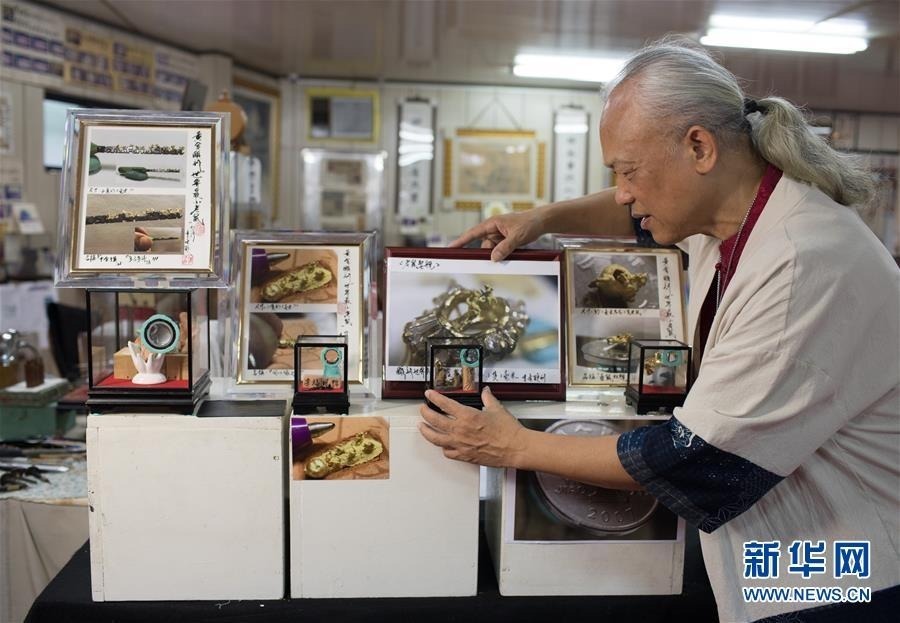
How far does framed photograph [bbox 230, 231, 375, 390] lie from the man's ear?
2.02ft

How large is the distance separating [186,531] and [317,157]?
644 centimetres

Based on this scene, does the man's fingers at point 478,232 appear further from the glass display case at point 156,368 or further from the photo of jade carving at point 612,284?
the glass display case at point 156,368

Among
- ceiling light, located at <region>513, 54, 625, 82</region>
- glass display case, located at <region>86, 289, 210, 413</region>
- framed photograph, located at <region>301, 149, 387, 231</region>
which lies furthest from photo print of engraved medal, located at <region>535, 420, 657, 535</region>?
framed photograph, located at <region>301, 149, 387, 231</region>

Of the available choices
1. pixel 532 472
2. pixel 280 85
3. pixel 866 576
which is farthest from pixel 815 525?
pixel 280 85

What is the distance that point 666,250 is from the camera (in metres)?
1.57

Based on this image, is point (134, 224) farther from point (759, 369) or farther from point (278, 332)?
point (759, 369)

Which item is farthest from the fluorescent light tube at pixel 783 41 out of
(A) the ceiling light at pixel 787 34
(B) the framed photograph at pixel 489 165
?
(B) the framed photograph at pixel 489 165

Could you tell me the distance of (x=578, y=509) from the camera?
1349 millimetres

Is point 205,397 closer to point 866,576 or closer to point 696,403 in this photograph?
point 696,403

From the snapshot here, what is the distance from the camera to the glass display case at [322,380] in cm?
131

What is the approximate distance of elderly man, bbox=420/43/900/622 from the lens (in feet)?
3.50

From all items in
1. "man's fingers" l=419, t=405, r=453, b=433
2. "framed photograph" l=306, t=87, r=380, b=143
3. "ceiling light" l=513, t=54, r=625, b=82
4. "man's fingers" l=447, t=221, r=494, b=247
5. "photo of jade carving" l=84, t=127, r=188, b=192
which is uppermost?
"ceiling light" l=513, t=54, r=625, b=82

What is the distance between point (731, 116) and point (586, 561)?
79 centimetres

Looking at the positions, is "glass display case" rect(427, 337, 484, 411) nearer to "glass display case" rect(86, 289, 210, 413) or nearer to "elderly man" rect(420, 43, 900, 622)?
"elderly man" rect(420, 43, 900, 622)
